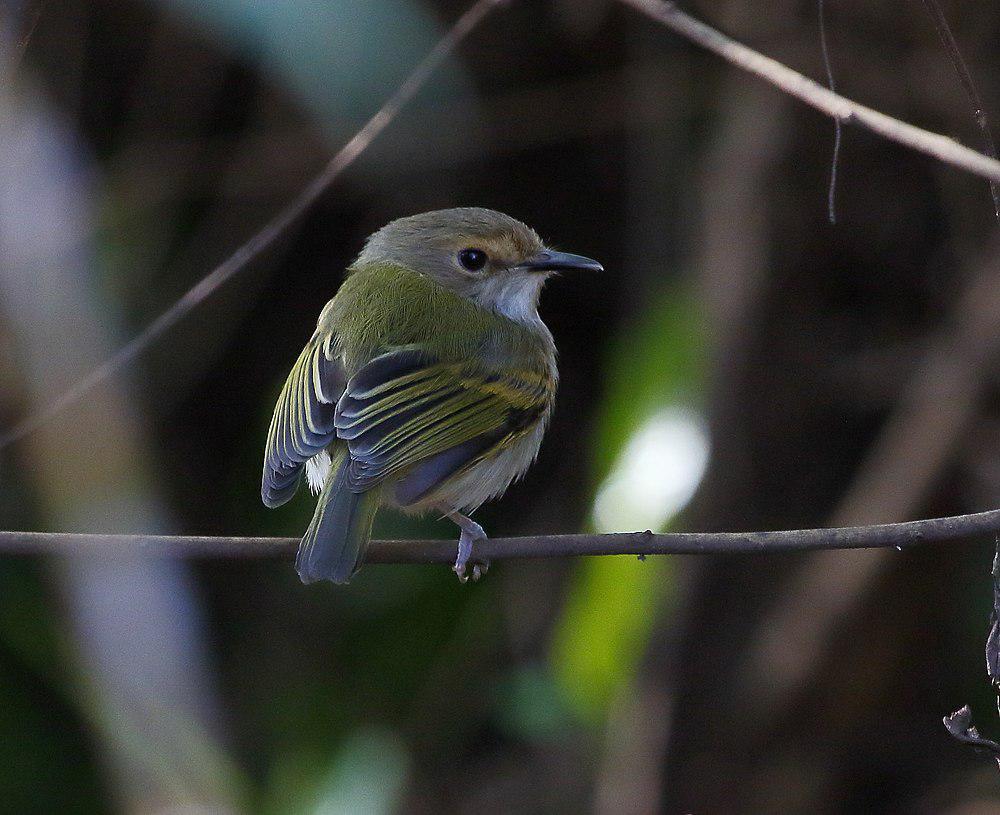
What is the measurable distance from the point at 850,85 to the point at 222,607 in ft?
10.5

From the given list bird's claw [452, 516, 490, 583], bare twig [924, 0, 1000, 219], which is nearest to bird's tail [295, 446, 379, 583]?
bird's claw [452, 516, 490, 583]

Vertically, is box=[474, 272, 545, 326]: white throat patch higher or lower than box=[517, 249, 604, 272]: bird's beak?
lower

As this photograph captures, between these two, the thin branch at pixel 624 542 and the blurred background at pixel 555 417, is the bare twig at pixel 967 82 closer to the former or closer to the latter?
the thin branch at pixel 624 542

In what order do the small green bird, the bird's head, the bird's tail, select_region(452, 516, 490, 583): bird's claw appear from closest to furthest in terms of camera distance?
select_region(452, 516, 490, 583): bird's claw → the bird's tail → the small green bird → the bird's head

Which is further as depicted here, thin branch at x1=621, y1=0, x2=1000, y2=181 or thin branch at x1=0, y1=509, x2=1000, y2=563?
thin branch at x1=0, y1=509, x2=1000, y2=563

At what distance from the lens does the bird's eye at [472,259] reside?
13.0 ft

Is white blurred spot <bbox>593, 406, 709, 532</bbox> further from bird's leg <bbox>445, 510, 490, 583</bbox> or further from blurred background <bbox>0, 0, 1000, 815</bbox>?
bird's leg <bbox>445, 510, 490, 583</bbox>

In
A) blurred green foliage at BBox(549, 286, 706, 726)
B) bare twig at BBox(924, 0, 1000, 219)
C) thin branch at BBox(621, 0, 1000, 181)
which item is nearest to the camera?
thin branch at BBox(621, 0, 1000, 181)

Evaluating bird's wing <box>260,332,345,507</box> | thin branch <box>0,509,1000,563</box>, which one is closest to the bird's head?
bird's wing <box>260,332,345,507</box>

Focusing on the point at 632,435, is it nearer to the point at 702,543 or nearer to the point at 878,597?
the point at 878,597

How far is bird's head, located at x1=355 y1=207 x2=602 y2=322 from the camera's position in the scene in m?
3.94

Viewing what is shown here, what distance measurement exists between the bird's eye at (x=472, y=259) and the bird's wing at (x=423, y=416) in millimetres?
511

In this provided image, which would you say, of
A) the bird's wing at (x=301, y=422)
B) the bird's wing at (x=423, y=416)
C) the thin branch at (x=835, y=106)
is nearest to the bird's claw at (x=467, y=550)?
the bird's wing at (x=423, y=416)

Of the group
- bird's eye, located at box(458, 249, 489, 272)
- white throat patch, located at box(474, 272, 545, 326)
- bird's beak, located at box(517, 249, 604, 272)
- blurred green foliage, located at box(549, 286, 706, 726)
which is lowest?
blurred green foliage, located at box(549, 286, 706, 726)
